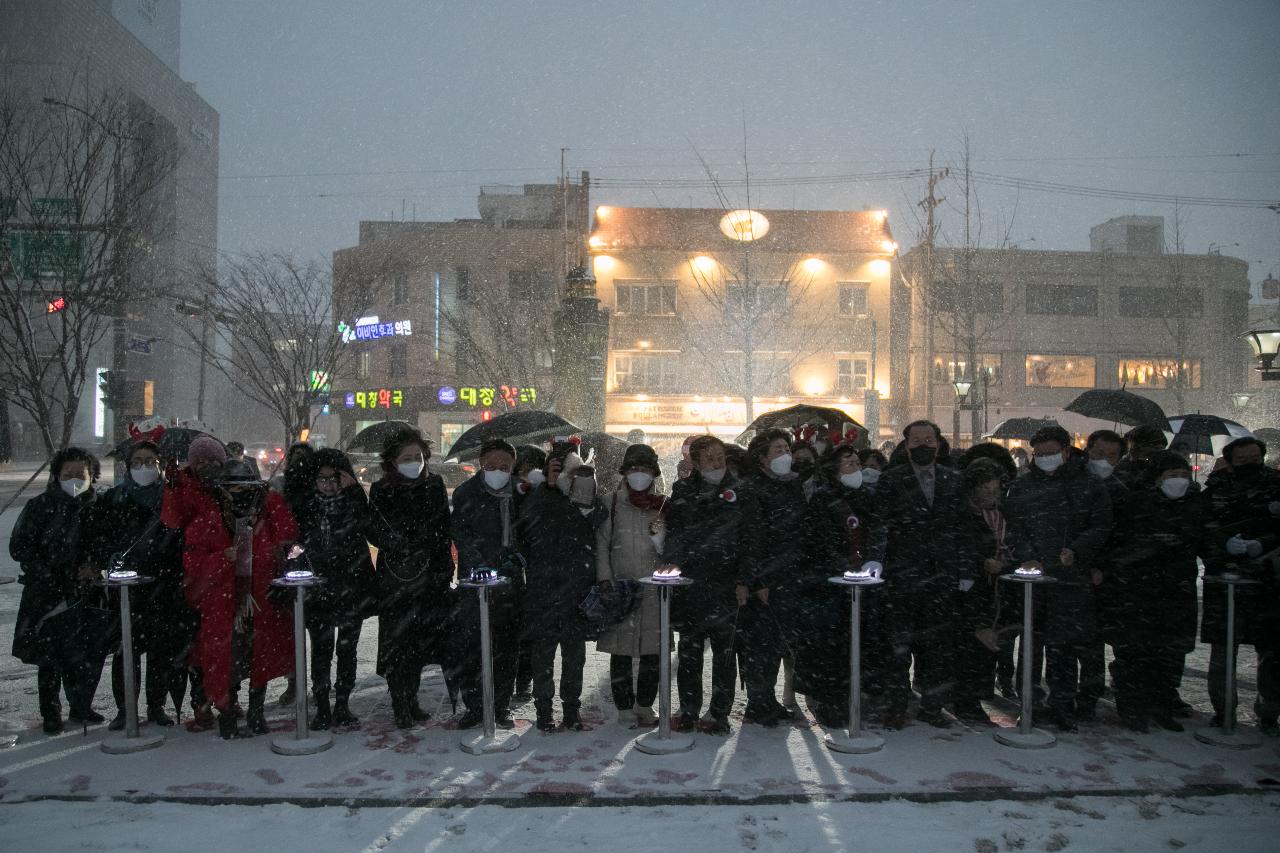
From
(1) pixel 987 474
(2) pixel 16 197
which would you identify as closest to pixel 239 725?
(1) pixel 987 474

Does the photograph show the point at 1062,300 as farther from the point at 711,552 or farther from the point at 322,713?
the point at 322,713

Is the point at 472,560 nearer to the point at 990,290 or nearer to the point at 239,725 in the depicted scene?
the point at 239,725

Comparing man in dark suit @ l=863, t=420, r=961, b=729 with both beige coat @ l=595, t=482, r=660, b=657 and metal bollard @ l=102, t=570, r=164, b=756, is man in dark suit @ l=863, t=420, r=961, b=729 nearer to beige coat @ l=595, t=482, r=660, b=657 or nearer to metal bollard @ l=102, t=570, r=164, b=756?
beige coat @ l=595, t=482, r=660, b=657

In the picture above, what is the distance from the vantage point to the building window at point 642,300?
112 feet

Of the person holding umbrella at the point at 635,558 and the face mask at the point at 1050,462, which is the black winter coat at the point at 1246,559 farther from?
the person holding umbrella at the point at 635,558

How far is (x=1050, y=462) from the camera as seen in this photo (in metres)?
5.68

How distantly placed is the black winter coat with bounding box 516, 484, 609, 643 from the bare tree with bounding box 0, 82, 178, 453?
7536 mm

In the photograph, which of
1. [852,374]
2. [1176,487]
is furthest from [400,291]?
[1176,487]

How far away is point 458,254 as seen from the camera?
39688 millimetres

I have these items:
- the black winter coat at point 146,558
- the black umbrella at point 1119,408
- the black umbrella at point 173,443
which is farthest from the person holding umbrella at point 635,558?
the black umbrella at point 1119,408

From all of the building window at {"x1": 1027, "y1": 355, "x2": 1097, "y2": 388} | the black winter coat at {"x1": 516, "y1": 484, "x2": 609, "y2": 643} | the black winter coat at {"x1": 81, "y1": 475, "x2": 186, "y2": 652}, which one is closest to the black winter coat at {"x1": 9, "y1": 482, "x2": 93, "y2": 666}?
the black winter coat at {"x1": 81, "y1": 475, "x2": 186, "y2": 652}

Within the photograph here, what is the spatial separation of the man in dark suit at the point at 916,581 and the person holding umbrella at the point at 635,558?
1463mm

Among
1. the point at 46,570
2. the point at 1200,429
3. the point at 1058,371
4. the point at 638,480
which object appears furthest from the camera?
the point at 1058,371

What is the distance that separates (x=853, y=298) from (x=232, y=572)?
3114 centimetres
